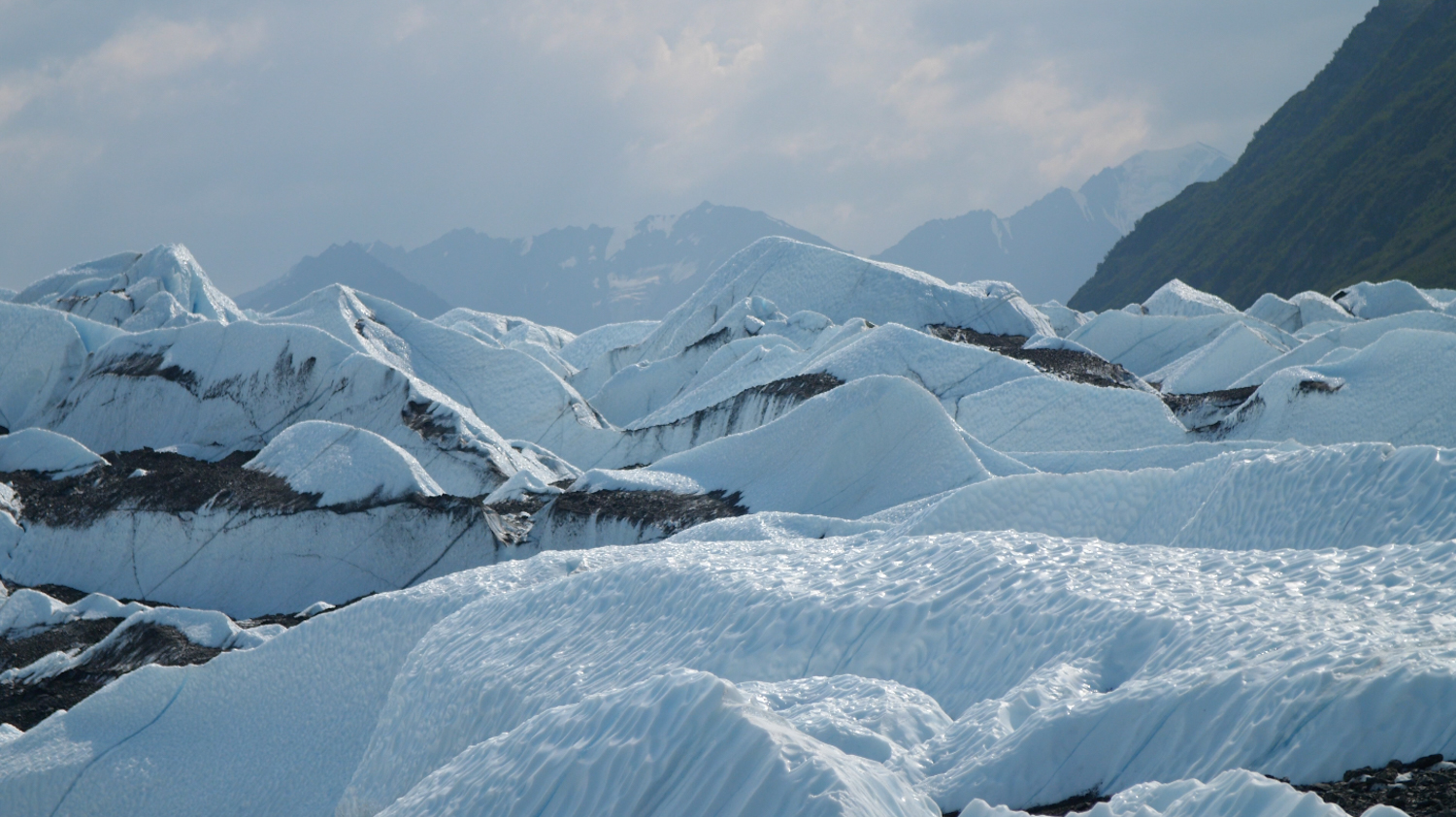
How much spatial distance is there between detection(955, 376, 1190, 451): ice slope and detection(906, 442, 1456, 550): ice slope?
7.87 meters

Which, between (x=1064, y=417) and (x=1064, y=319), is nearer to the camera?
(x=1064, y=417)

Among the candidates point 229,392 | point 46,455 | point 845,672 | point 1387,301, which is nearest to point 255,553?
point 46,455

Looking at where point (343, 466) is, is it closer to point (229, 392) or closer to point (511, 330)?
point (229, 392)

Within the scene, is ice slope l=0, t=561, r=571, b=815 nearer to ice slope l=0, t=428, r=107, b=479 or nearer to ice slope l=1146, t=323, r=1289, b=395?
ice slope l=0, t=428, r=107, b=479

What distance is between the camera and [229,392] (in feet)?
67.8

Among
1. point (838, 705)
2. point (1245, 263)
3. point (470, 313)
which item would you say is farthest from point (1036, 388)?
point (1245, 263)

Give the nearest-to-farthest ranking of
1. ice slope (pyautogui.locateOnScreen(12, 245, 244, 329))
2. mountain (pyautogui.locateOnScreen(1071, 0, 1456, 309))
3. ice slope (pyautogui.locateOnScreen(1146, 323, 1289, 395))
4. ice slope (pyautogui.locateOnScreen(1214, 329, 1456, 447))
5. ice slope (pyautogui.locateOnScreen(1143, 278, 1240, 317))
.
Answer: ice slope (pyautogui.locateOnScreen(1214, 329, 1456, 447)) → ice slope (pyautogui.locateOnScreen(1146, 323, 1289, 395)) → ice slope (pyautogui.locateOnScreen(12, 245, 244, 329)) → ice slope (pyautogui.locateOnScreen(1143, 278, 1240, 317)) → mountain (pyautogui.locateOnScreen(1071, 0, 1456, 309))

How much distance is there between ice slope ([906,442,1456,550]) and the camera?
316 inches

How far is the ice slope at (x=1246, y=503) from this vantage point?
8.02m

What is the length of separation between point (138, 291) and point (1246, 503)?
3002 cm

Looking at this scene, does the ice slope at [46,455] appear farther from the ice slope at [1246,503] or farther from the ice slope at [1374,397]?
the ice slope at [1374,397]

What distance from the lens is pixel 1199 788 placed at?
3.73m

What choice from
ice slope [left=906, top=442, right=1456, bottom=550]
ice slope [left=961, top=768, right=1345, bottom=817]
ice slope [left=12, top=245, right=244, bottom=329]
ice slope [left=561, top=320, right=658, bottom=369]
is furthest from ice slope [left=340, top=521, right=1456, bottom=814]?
ice slope [left=561, top=320, right=658, bottom=369]

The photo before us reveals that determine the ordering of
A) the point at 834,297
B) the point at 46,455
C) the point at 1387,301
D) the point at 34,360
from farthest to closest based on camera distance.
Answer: the point at 1387,301 < the point at 834,297 < the point at 34,360 < the point at 46,455
